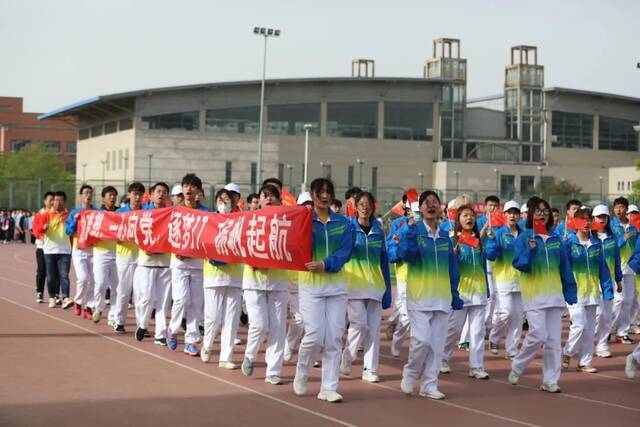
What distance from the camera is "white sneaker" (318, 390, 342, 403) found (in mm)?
10656

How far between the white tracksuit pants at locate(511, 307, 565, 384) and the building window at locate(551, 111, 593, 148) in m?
78.1

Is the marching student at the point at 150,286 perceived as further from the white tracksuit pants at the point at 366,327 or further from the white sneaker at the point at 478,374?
the white sneaker at the point at 478,374

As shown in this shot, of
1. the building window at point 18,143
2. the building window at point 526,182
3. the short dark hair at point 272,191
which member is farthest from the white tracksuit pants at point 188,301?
the building window at point 18,143

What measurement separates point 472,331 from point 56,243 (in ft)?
30.0

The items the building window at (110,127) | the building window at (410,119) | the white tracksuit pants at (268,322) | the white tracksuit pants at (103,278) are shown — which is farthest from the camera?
the building window at (410,119)

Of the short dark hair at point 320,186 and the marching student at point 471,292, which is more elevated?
the short dark hair at point 320,186

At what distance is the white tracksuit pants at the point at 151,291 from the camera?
49.6 feet

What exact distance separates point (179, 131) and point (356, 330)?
67720 mm

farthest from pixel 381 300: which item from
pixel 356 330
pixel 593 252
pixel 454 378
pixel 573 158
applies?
pixel 573 158

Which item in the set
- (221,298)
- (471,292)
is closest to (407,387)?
(471,292)

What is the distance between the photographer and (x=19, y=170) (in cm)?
10188

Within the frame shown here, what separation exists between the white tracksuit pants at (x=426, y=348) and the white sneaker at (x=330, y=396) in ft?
3.05

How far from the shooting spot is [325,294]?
10.9 meters

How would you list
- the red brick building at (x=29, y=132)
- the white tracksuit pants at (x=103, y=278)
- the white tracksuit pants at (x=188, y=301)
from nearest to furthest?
the white tracksuit pants at (x=188, y=301), the white tracksuit pants at (x=103, y=278), the red brick building at (x=29, y=132)
